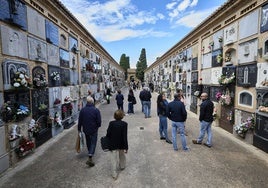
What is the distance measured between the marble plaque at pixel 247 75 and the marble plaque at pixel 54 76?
6805mm

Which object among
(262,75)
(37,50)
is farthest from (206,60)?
(37,50)

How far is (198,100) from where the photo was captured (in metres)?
9.70

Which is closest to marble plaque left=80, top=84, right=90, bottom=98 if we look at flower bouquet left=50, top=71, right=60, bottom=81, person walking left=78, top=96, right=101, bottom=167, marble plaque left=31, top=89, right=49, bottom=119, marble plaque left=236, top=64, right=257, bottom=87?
flower bouquet left=50, top=71, right=60, bottom=81

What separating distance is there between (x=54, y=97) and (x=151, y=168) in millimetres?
4666

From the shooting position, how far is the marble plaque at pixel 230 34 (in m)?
6.34

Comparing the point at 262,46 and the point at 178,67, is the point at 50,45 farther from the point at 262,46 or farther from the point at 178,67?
the point at 178,67

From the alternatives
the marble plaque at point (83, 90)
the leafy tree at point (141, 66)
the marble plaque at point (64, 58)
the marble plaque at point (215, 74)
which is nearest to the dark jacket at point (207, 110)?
the marble plaque at point (215, 74)

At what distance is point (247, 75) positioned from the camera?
5.55 meters

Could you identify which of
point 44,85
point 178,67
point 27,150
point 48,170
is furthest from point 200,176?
point 178,67

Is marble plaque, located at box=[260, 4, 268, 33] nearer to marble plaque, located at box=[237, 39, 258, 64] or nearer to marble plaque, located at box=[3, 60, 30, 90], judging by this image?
marble plaque, located at box=[237, 39, 258, 64]

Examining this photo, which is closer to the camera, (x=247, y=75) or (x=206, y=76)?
(x=247, y=75)

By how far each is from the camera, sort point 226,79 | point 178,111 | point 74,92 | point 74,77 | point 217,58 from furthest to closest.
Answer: point 74,77, point 74,92, point 217,58, point 226,79, point 178,111

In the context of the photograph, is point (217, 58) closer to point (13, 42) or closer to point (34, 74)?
point (34, 74)

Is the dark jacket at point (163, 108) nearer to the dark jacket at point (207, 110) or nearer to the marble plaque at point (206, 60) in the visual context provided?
the dark jacket at point (207, 110)
